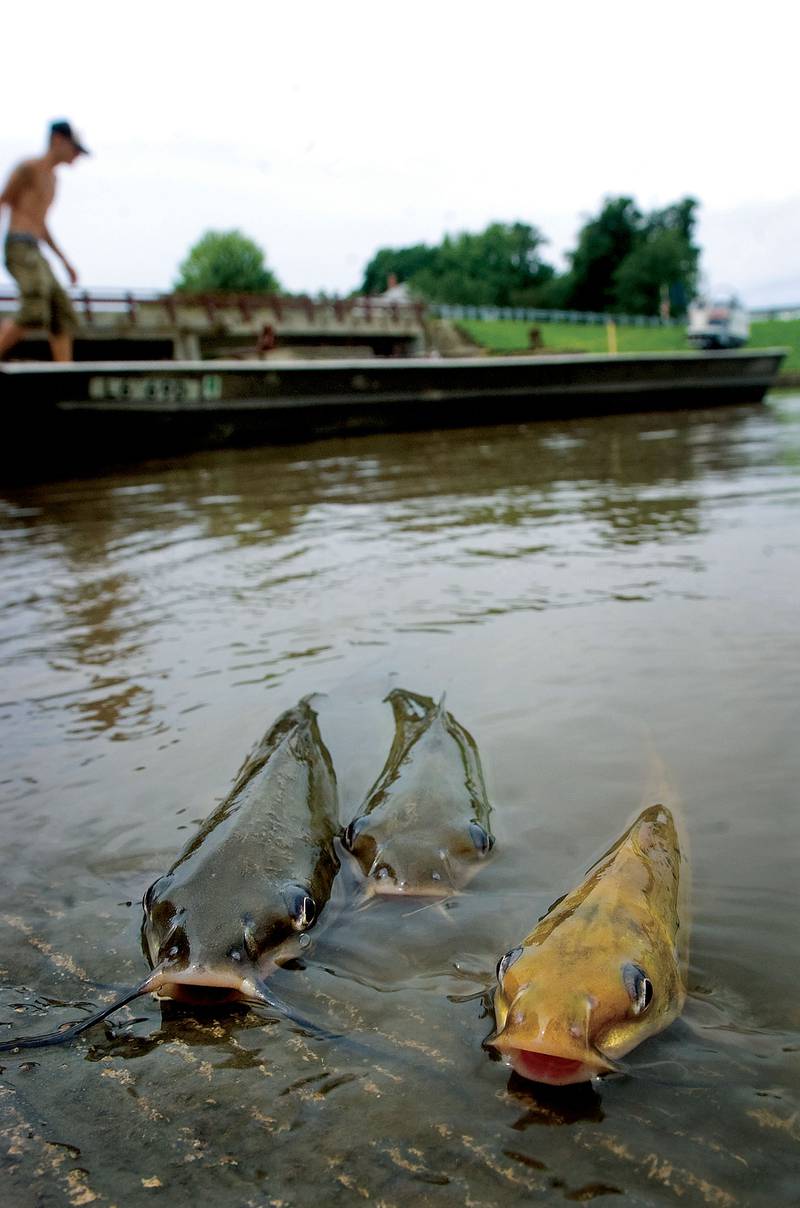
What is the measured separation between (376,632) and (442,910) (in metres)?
2.90

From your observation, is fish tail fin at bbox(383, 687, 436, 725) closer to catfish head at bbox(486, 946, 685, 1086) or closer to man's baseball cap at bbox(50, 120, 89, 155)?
catfish head at bbox(486, 946, 685, 1086)

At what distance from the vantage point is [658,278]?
84.9 meters

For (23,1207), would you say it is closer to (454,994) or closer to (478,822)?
(454,994)

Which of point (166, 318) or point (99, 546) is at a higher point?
point (166, 318)

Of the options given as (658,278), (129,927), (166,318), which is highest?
(658,278)

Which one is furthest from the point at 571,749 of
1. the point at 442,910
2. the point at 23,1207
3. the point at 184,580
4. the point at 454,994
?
the point at 184,580

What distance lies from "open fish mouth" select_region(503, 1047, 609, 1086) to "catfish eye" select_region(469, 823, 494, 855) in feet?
3.22

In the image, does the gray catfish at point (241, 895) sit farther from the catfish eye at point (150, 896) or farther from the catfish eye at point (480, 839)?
the catfish eye at point (480, 839)

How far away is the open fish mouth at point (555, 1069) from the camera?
5.84 feet

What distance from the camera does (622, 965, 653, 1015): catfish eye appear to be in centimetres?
188

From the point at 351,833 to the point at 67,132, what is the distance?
10509mm

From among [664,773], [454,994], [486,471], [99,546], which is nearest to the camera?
[454,994]

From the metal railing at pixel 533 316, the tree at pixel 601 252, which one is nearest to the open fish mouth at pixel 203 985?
the metal railing at pixel 533 316

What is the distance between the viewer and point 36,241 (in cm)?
1160
